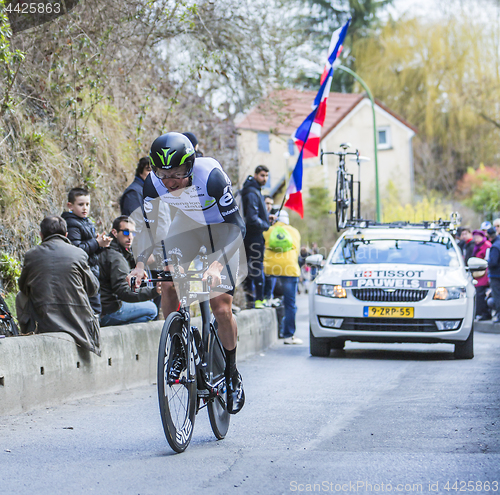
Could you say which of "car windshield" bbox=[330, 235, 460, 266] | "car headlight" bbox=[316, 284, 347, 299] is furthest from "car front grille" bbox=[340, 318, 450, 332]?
"car windshield" bbox=[330, 235, 460, 266]

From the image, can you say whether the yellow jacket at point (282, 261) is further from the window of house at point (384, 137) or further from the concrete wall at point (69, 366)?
the window of house at point (384, 137)

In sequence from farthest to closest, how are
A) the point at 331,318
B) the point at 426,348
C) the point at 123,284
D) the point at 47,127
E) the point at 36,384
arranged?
the point at 426,348
the point at 47,127
the point at 331,318
the point at 123,284
the point at 36,384

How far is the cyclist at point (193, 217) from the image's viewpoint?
5.21 m

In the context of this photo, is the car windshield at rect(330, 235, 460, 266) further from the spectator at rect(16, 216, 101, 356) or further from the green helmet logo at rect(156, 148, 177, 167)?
the green helmet logo at rect(156, 148, 177, 167)

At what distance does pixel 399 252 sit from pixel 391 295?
1.11m

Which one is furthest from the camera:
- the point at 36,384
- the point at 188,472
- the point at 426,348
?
the point at 426,348

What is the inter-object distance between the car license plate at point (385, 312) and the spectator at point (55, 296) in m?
4.33

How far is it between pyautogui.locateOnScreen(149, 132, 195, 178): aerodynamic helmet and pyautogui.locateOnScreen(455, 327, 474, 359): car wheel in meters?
7.04

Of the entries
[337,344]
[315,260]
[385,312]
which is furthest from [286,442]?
[315,260]

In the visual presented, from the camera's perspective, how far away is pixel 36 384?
23.3ft

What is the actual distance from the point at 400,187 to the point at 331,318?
123 feet

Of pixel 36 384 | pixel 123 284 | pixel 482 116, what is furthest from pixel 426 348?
pixel 482 116

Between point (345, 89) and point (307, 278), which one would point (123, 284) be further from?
point (345, 89)

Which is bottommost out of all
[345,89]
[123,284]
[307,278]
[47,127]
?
[307,278]
